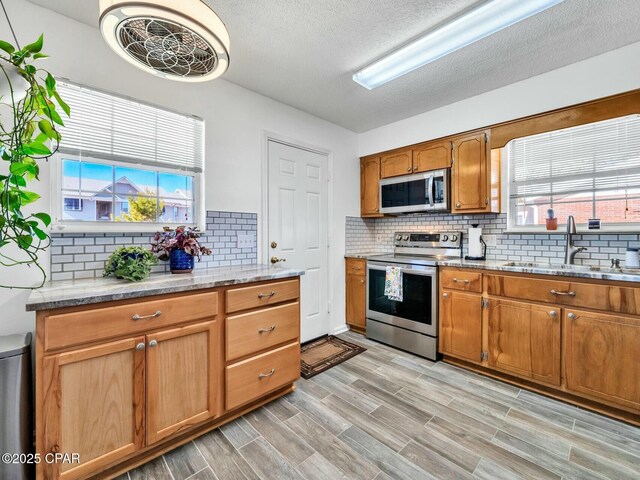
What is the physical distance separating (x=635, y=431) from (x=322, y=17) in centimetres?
328

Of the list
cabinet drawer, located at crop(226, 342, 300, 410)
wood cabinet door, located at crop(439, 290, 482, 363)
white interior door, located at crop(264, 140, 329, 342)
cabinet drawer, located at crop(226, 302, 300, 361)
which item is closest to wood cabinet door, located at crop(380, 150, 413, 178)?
white interior door, located at crop(264, 140, 329, 342)

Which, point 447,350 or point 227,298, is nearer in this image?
point 227,298

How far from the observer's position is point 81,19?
1.84 meters

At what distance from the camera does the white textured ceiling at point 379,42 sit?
1.74 m

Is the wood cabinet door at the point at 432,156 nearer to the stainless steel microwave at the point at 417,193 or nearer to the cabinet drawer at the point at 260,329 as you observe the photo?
the stainless steel microwave at the point at 417,193

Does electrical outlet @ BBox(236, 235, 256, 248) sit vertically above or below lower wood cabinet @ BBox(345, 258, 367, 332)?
above

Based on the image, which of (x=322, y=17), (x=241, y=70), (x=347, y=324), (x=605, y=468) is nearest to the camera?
(x=605, y=468)

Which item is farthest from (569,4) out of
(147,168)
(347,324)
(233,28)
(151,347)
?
(347,324)

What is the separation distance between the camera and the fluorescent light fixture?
5.41 feet

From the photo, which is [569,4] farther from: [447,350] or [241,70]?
[447,350]

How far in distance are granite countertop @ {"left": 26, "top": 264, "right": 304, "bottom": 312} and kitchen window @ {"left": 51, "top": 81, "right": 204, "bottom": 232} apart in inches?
16.7

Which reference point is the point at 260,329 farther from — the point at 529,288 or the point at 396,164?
the point at 396,164

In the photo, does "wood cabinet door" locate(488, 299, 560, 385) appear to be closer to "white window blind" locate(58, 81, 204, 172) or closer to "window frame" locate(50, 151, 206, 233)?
"window frame" locate(50, 151, 206, 233)

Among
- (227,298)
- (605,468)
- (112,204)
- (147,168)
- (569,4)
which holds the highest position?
(569,4)
